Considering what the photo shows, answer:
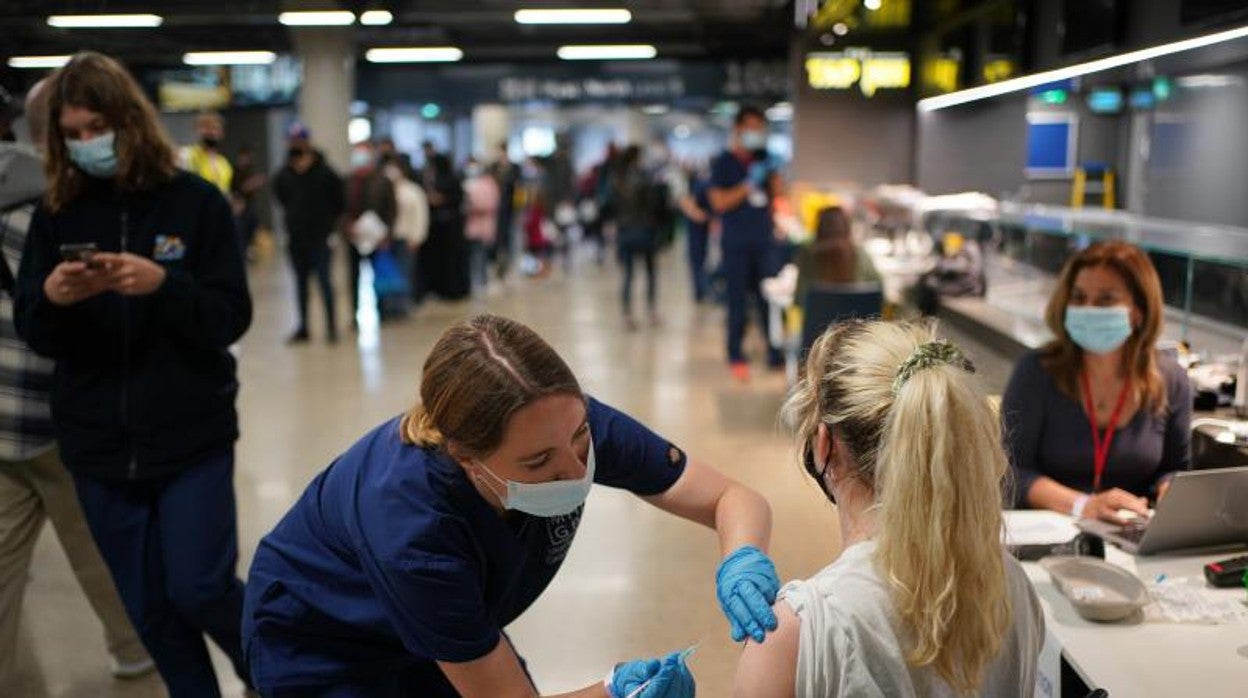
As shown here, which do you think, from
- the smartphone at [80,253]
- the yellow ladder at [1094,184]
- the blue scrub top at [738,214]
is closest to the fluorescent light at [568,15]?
the blue scrub top at [738,214]

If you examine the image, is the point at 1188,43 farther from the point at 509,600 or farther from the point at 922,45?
the point at 922,45

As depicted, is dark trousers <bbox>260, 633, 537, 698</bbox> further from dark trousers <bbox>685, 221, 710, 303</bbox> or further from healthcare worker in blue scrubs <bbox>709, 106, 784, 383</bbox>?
dark trousers <bbox>685, 221, 710, 303</bbox>

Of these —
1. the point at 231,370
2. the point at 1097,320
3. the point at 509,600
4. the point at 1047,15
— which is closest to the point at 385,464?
the point at 509,600

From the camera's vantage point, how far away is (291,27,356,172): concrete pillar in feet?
46.4

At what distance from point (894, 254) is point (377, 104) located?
11113 mm

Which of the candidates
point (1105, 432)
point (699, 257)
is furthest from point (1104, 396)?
point (699, 257)

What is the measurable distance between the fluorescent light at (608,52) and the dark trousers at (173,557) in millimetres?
13490

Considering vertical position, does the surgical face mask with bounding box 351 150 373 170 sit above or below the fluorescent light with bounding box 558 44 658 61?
below

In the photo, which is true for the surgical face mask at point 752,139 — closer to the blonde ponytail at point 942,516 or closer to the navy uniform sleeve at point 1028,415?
the navy uniform sleeve at point 1028,415

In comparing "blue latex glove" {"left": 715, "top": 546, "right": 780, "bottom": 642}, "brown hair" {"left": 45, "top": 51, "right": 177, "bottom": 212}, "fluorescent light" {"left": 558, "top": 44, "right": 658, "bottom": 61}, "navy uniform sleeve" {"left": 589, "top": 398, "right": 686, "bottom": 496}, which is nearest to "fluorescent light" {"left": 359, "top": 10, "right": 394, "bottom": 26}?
"fluorescent light" {"left": 558, "top": 44, "right": 658, "bottom": 61}

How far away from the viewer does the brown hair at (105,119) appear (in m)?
2.61

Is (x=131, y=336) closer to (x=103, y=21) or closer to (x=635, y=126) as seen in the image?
(x=103, y=21)

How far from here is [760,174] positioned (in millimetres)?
8523

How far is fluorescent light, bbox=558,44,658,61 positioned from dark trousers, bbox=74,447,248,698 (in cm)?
1349
